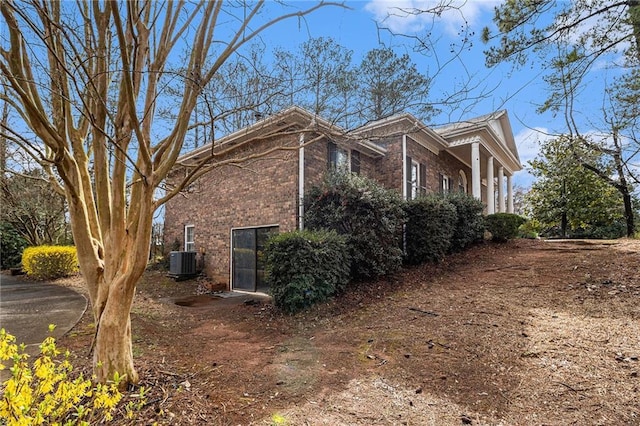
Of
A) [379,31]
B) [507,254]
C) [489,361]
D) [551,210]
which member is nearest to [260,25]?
[379,31]

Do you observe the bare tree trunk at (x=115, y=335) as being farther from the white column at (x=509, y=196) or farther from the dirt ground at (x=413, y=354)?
the white column at (x=509, y=196)

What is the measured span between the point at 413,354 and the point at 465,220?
780 centimetres

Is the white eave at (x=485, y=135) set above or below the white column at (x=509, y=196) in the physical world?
above

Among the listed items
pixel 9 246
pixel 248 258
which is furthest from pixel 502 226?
pixel 9 246

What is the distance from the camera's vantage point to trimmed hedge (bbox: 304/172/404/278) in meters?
8.03

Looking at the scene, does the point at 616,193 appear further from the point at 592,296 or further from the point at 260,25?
the point at 260,25

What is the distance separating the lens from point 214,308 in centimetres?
786

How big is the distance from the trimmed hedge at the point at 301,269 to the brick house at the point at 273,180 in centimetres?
165

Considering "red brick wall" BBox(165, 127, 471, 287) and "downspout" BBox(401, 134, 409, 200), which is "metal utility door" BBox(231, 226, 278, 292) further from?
"downspout" BBox(401, 134, 409, 200)

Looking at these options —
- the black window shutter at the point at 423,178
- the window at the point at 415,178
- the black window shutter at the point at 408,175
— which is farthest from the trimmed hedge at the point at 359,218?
the black window shutter at the point at 423,178

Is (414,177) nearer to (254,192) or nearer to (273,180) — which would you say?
(273,180)

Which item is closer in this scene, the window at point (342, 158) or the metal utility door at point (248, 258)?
the window at point (342, 158)

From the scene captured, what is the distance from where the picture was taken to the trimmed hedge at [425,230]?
956 cm

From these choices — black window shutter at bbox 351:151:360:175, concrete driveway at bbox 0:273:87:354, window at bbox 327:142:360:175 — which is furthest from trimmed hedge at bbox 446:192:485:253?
concrete driveway at bbox 0:273:87:354
